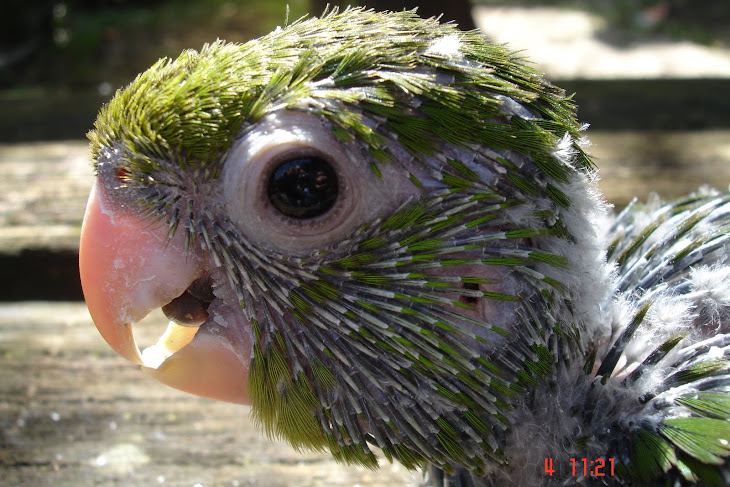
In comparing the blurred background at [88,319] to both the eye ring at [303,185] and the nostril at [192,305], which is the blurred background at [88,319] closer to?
the eye ring at [303,185]

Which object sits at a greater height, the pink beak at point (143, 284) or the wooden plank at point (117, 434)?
the pink beak at point (143, 284)

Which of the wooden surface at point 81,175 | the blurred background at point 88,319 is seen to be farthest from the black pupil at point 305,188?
the wooden surface at point 81,175

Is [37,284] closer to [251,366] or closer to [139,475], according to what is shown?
[139,475]

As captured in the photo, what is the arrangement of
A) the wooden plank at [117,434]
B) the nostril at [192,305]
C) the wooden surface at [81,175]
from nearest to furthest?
the nostril at [192,305] < the wooden plank at [117,434] < the wooden surface at [81,175]

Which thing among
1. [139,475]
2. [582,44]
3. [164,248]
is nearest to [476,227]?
[164,248]

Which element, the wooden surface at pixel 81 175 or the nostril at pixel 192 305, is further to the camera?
the wooden surface at pixel 81 175
